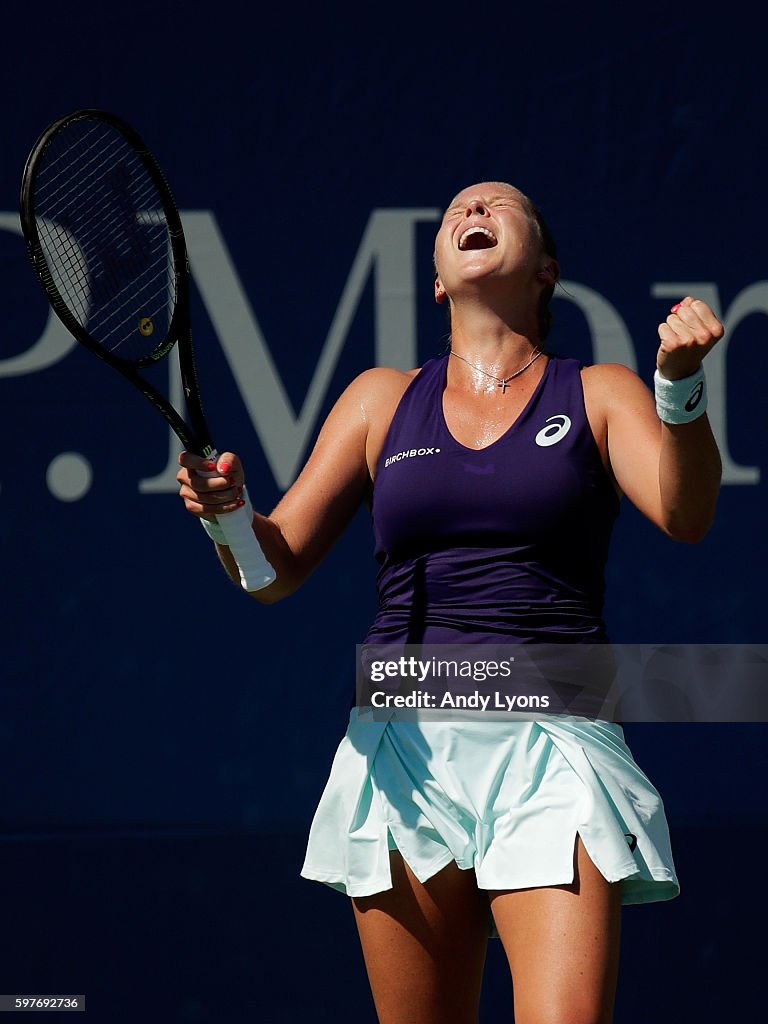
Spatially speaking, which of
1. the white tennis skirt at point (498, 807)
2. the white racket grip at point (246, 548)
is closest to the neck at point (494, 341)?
the white racket grip at point (246, 548)

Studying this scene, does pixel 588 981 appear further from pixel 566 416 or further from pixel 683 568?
pixel 683 568

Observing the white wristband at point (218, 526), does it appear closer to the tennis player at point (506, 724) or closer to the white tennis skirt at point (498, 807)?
the tennis player at point (506, 724)

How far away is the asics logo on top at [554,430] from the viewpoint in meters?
2.29

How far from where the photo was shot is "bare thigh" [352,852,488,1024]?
2199mm

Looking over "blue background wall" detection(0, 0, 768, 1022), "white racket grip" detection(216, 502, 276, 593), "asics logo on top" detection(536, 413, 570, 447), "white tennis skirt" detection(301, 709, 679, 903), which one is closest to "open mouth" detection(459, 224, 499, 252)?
"asics logo on top" detection(536, 413, 570, 447)

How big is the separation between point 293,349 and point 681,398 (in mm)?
1754

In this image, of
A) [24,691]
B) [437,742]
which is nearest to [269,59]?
[24,691]

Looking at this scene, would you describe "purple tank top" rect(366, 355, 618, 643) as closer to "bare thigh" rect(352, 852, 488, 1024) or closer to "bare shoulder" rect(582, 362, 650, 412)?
"bare shoulder" rect(582, 362, 650, 412)

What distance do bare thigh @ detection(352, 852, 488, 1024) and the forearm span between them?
57cm

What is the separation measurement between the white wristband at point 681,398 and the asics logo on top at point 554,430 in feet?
0.63

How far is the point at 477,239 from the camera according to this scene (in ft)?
8.04

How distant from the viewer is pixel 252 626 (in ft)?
12.3

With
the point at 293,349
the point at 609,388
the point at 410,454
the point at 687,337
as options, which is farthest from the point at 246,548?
the point at 293,349

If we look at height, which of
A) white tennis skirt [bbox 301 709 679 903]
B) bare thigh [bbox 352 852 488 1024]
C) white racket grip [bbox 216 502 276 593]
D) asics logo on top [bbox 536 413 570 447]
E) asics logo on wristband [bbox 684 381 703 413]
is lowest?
bare thigh [bbox 352 852 488 1024]
